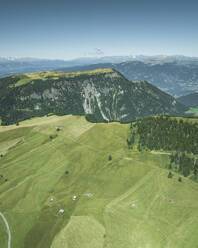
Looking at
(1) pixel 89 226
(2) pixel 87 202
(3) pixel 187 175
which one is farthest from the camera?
(3) pixel 187 175

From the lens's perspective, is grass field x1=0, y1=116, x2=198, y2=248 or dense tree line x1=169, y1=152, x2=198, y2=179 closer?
grass field x1=0, y1=116, x2=198, y2=248

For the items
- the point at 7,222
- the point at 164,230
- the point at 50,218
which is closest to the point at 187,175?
the point at 164,230

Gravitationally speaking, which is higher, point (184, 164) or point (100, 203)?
point (184, 164)

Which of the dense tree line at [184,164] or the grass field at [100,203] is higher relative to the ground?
the dense tree line at [184,164]

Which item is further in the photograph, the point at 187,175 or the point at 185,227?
the point at 187,175

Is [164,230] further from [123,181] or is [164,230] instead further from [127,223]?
[123,181]

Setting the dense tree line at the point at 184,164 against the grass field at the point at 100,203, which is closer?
the grass field at the point at 100,203

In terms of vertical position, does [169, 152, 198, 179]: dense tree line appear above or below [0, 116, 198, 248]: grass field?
above

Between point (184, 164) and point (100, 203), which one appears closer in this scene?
point (100, 203)
